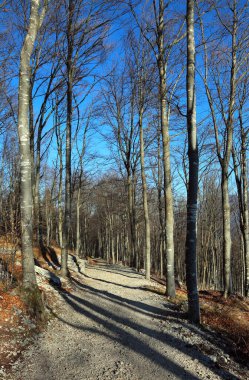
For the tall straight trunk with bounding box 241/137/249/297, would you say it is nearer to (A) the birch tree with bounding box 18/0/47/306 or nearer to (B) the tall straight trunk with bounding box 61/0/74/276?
(B) the tall straight trunk with bounding box 61/0/74/276

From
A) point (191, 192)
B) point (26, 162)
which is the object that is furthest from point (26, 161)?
point (191, 192)

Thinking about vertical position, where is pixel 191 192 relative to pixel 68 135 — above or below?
below

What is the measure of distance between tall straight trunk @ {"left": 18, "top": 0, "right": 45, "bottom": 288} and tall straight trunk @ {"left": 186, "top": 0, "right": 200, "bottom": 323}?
3638 millimetres

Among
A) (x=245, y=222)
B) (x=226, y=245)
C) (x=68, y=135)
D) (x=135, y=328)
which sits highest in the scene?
(x=68, y=135)

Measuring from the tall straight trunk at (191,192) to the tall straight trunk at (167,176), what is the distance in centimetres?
220

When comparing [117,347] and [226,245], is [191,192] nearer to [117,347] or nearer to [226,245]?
[117,347]

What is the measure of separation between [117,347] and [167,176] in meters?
5.97

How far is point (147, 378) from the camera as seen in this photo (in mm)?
4441

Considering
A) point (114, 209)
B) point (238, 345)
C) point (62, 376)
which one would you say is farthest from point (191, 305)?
point (114, 209)

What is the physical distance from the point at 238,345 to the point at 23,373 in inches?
177

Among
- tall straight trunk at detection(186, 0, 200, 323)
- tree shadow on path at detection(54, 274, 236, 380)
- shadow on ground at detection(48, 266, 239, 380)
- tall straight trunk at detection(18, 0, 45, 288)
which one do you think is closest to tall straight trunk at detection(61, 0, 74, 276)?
shadow on ground at detection(48, 266, 239, 380)

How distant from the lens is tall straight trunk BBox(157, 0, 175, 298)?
977 centimetres

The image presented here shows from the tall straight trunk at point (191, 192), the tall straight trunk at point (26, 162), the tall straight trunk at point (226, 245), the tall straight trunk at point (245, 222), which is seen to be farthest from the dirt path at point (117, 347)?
the tall straight trunk at point (245, 222)

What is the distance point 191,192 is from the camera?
7.22 meters
